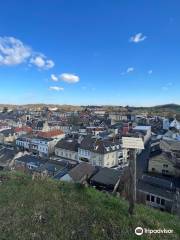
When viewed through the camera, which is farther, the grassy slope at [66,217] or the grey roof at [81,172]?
the grey roof at [81,172]

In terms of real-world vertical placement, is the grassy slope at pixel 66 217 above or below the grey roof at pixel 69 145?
above

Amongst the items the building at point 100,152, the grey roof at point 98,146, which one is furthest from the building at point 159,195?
the grey roof at point 98,146

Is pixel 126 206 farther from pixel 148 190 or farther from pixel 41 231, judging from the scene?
pixel 148 190

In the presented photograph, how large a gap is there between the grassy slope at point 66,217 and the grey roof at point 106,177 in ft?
50.7

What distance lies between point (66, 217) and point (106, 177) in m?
18.7

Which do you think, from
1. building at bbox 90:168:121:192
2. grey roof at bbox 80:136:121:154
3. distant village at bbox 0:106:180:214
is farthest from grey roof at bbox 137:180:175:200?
grey roof at bbox 80:136:121:154

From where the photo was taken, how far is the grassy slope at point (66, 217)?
22.4 feet

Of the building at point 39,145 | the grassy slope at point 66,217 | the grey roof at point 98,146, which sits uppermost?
the grassy slope at point 66,217

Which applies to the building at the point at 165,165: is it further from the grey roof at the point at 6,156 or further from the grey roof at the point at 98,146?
the grey roof at the point at 6,156

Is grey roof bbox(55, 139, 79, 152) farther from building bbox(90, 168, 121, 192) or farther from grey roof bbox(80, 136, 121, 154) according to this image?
building bbox(90, 168, 121, 192)

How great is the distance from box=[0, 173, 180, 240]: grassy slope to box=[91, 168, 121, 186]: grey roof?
1546cm

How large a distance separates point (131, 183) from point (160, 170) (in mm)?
28218

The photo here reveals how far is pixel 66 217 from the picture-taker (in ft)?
25.1

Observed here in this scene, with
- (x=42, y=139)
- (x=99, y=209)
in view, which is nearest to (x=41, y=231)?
(x=99, y=209)
